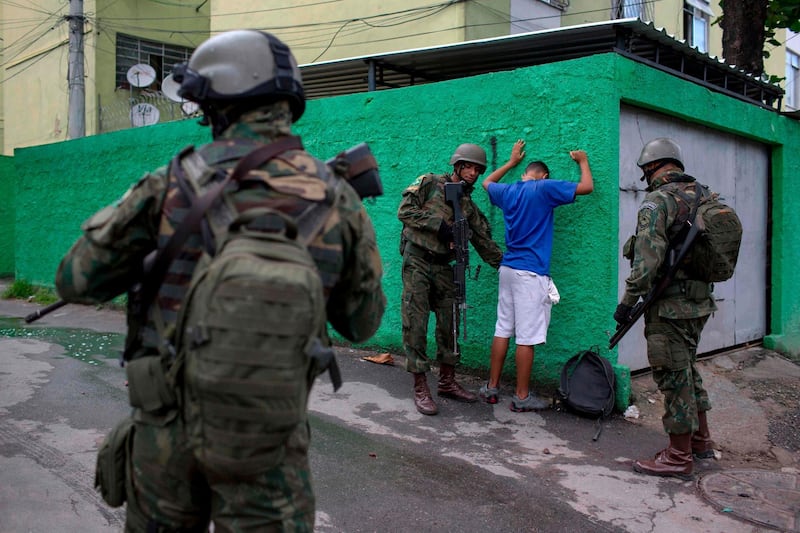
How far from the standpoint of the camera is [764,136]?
7.25m

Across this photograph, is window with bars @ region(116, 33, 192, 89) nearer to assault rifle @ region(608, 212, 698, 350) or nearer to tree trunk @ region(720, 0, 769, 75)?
tree trunk @ region(720, 0, 769, 75)

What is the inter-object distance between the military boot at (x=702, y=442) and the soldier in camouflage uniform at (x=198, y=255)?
3.27 m

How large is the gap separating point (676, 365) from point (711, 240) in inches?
29.3

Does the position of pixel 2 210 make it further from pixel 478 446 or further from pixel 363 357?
pixel 478 446

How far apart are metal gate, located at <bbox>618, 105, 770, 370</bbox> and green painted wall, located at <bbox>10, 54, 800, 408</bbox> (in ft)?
0.42

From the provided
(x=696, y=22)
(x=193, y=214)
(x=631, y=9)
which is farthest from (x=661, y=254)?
(x=696, y=22)

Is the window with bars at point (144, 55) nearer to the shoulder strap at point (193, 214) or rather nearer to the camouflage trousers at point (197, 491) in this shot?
the shoulder strap at point (193, 214)

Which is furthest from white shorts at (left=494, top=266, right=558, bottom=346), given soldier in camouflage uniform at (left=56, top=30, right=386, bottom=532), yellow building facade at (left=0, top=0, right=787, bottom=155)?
yellow building facade at (left=0, top=0, right=787, bottom=155)

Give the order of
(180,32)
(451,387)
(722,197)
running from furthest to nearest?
(180,32)
(722,197)
(451,387)

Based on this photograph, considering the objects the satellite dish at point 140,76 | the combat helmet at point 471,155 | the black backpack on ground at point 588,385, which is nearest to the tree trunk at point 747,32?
the combat helmet at point 471,155

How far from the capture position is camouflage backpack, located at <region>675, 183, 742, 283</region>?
163 inches

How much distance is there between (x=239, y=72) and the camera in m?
1.92

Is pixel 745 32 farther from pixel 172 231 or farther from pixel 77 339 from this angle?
pixel 172 231

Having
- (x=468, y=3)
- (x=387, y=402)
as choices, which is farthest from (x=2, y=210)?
(x=387, y=402)
